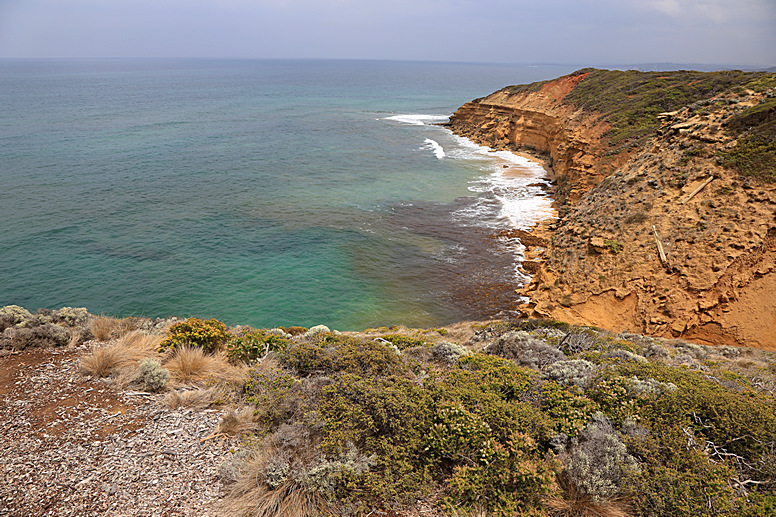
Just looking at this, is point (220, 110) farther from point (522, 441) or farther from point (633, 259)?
point (522, 441)

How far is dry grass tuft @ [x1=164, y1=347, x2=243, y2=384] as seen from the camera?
8.55 m

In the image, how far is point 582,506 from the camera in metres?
5.54

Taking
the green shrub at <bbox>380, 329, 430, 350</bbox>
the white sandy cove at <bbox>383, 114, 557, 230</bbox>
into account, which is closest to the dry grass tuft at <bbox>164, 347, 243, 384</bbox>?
the green shrub at <bbox>380, 329, 430, 350</bbox>

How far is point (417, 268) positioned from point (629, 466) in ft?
60.5

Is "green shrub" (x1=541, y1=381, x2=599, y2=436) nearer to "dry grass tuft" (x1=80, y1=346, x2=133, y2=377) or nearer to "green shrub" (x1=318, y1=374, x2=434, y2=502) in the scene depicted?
"green shrub" (x1=318, y1=374, x2=434, y2=502)

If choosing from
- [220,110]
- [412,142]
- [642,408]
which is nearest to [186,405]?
[642,408]

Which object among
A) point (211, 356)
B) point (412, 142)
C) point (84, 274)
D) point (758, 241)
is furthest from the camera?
point (412, 142)

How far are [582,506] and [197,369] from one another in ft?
24.6

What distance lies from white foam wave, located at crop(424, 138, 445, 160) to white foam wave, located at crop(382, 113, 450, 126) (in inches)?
643

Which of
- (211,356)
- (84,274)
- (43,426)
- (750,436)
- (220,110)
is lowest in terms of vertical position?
(84,274)

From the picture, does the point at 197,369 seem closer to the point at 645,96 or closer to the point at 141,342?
the point at 141,342

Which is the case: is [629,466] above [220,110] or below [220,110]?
below

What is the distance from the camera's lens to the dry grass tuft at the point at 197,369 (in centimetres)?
855

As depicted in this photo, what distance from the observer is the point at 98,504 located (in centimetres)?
535
